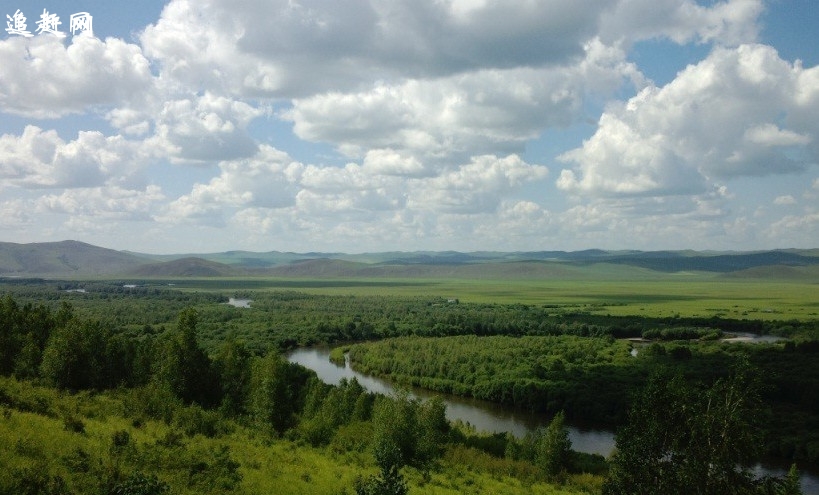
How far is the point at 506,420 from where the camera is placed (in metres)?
74.6

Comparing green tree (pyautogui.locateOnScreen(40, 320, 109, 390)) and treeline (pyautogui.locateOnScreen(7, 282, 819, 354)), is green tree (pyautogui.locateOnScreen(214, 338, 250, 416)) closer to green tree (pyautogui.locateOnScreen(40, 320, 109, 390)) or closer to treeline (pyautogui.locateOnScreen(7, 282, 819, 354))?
green tree (pyautogui.locateOnScreen(40, 320, 109, 390))

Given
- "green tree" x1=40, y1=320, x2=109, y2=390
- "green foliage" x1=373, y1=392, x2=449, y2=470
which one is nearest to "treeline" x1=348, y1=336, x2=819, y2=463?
"green foliage" x1=373, y1=392, x2=449, y2=470

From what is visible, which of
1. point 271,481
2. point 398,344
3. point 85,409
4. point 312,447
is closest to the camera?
point 271,481

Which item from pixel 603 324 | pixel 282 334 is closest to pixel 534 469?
pixel 282 334

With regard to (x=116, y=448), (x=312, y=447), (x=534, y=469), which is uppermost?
(x=116, y=448)

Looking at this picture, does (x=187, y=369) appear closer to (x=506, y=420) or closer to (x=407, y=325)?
(x=506, y=420)

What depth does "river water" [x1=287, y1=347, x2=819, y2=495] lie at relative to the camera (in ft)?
185

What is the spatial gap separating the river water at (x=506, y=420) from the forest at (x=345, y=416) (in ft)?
10.6

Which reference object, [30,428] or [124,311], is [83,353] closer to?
[30,428]

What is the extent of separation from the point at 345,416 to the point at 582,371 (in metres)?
51.6

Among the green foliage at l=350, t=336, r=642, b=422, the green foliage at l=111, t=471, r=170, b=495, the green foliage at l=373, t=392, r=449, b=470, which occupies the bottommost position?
the green foliage at l=350, t=336, r=642, b=422

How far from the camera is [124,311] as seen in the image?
173000 millimetres

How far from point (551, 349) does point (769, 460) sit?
54121 mm

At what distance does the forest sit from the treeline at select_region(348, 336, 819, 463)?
0.39 m
